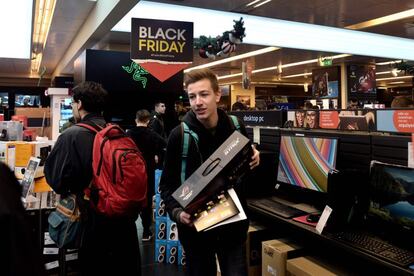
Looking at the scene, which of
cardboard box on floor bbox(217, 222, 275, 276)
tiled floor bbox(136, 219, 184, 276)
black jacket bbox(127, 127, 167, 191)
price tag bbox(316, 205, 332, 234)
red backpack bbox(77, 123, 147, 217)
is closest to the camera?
price tag bbox(316, 205, 332, 234)

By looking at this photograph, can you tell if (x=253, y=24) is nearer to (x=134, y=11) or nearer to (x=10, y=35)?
(x=134, y=11)

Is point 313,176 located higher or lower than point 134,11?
lower

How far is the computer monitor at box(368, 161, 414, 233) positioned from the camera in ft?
5.99

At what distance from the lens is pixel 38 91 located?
17.6 metres

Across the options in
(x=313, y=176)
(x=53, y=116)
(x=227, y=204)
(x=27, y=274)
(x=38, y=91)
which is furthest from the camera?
(x=38, y=91)

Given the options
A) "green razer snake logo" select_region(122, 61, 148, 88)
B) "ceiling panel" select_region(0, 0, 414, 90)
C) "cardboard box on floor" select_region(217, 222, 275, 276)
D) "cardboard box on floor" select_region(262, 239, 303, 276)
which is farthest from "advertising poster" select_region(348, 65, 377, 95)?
"cardboard box on floor" select_region(262, 239, 303, 276)

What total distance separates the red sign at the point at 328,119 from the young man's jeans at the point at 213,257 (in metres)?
1.43

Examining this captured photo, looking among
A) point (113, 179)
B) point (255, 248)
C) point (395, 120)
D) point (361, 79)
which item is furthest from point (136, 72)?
Answer: point (361, 79)

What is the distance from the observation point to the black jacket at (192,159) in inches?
69.3

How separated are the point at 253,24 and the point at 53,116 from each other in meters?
4.64

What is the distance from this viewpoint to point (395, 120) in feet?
7.39

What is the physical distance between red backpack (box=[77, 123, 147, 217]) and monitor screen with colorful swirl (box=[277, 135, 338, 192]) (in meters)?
1.11

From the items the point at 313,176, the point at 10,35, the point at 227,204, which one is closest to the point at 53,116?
the point at 10,35

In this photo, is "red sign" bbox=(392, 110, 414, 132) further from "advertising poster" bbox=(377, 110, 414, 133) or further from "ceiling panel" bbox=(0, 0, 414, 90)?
"ceiling panel" bbox=(0, 0, 414, 90)
